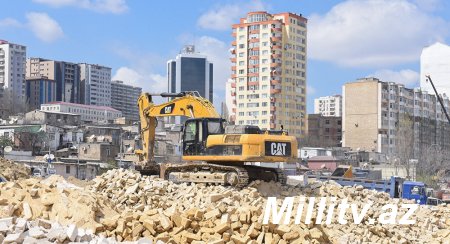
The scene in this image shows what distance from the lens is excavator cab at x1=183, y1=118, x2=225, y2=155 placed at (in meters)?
20.2

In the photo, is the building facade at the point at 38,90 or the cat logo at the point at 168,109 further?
the building facade at the point at 38,90

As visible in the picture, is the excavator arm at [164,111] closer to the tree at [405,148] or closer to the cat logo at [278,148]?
the cat logo at [278,148]

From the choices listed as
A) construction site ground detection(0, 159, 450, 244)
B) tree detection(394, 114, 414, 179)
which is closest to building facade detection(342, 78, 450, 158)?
tree detection(394, 114, 414, 179)

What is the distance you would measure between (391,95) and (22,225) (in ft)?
258

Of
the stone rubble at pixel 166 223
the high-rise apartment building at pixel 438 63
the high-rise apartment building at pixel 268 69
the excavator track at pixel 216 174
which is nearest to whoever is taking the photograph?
the stone rubble at pixel 166 223

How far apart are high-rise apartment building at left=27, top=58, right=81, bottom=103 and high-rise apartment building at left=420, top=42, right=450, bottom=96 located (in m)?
82.4

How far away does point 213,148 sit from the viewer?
64.8 ft

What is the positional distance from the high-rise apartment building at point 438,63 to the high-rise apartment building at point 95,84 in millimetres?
86612

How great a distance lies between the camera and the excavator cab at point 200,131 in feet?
66.1

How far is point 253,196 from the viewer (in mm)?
17766

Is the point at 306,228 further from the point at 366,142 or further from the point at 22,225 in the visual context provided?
the point at 366,142

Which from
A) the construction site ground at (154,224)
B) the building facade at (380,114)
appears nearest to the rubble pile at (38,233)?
the construction site ground at (154,224)

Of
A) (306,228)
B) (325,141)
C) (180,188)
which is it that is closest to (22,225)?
(306,228)

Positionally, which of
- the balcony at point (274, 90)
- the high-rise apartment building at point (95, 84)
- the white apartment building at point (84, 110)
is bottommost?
the white apartment building at point (84, 110)
